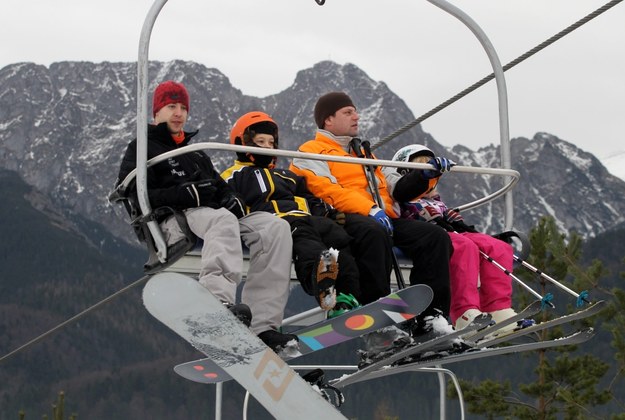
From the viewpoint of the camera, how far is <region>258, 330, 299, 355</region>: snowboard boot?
5375 millimetres

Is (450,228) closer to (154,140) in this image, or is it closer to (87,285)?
(154,140)

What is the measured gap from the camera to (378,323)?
219 inches

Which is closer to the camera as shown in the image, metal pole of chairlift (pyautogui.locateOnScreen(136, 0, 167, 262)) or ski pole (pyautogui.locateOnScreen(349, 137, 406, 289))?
metal pole of chairlift (pyautogui.locateOnScreen(136, 0, 167, 262))

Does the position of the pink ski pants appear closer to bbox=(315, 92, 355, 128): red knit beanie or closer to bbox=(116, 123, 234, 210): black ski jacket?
bbox=(315, 92, 355, 128): red knit beanie

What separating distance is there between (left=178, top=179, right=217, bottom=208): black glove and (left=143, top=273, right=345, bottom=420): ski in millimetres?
454

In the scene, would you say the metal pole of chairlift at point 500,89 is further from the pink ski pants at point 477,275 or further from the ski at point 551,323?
the ski at point 551,323

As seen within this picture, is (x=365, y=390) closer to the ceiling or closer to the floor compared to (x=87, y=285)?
closer to the floor

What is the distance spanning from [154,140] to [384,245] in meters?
1.27

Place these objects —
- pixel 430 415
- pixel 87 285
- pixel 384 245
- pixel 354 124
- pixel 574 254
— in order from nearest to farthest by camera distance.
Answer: pixel 384 245 < pixel 354 124 < pixel 574 254 < pixel 430 415 < pixel 87 285

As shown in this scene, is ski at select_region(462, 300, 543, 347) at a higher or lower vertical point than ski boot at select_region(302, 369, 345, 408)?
higher

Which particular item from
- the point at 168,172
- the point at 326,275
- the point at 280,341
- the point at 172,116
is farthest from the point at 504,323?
the point at 172,116

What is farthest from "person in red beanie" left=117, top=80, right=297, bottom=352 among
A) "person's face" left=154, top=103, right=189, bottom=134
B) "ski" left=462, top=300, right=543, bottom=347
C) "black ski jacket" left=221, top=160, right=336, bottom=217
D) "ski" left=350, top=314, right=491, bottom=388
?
"ski" left=462, top=300, right=543, bottom=347

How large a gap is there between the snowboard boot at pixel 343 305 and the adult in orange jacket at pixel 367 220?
232 millimetres

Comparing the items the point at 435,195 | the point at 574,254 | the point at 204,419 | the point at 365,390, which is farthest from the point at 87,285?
the point at 435,195
